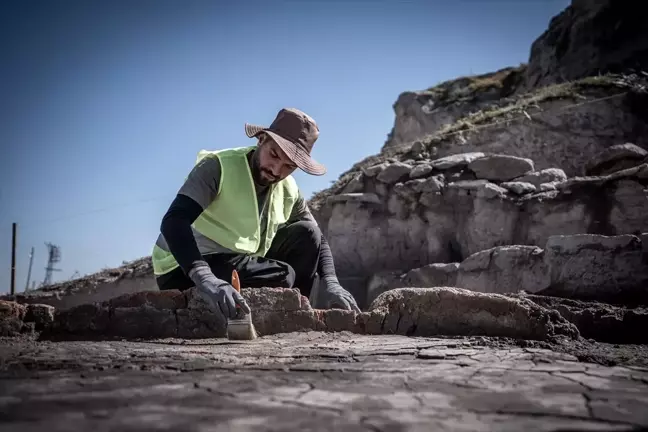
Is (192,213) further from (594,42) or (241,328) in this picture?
(594,42)

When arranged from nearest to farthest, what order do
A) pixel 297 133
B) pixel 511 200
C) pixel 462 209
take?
1. pixel 297 133
2. pixel 511 200
3. pixel 462 209

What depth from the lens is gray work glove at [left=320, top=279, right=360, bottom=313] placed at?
3.20 m

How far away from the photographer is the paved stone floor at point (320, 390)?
1049 mm

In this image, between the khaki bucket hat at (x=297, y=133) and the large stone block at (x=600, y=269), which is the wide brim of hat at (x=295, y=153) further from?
the large stone block at (x=600, y=269)

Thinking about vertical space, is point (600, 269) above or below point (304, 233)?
below

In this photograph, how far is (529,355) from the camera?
188cm

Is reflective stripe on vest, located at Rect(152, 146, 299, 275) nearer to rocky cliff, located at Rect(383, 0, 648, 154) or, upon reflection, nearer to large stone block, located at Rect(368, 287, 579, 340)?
large stone block, located at Rect(368, 287, 579, 340)

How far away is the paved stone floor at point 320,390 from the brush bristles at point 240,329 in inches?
15.8

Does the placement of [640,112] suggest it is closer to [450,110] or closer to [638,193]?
[638,193]

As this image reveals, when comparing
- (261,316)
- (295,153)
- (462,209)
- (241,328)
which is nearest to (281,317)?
(261,316)

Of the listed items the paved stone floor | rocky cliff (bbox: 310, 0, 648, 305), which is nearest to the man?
the paved stone floor

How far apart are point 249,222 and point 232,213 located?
0.42 feet

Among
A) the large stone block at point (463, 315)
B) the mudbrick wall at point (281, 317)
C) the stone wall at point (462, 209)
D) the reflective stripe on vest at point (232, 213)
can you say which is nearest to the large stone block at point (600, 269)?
the mudbrick wall at point (281, 317)

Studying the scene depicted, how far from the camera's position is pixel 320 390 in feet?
4.39
